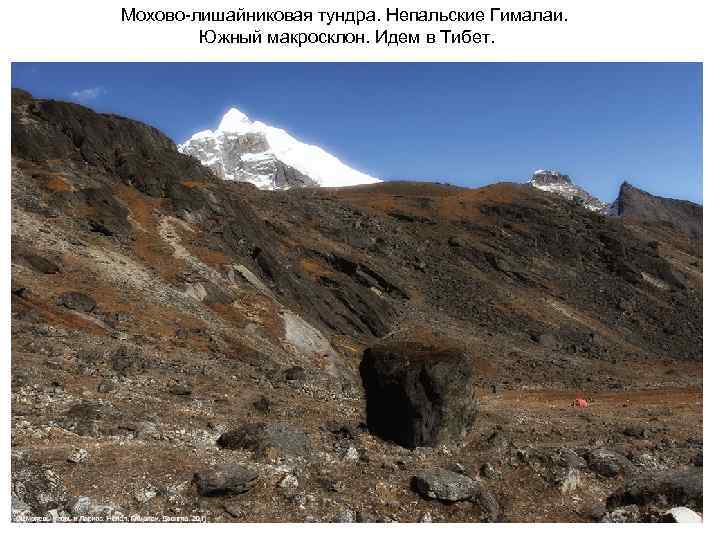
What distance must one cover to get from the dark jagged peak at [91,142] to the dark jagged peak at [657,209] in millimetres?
139643

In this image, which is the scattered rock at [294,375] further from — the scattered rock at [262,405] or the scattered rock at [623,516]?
the scattered rock at [623,516]

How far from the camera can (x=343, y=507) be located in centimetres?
1064

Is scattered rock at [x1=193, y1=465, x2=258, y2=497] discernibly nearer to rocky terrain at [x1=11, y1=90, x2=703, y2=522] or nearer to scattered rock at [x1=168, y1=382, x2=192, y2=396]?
rocky terrain at [x1=11, y1=90, x2=703, y2=522]

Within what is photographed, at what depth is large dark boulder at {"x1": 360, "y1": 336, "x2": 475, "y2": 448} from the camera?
13883mm

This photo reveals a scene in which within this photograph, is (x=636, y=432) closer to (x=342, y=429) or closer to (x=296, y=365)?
(x=342, y=429)

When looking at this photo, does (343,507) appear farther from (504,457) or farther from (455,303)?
(455,303)

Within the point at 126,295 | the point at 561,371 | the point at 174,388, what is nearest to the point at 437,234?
the point at 561,371

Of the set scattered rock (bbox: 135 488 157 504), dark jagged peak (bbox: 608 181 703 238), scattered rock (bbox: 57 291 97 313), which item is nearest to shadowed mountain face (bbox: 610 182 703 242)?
dark jagged peak (bbox: 608 181 703 238)

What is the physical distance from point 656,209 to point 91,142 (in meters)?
165

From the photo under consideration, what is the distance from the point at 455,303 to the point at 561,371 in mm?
12665

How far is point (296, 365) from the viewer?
2414cm

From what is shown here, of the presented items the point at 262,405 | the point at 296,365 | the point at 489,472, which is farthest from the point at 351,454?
the point at 296,365

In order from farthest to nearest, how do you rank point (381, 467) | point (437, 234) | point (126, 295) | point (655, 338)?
point (437, 234), point (655, 338), point (126, 295), point (381, 467)

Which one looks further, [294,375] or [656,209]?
[656,209]
